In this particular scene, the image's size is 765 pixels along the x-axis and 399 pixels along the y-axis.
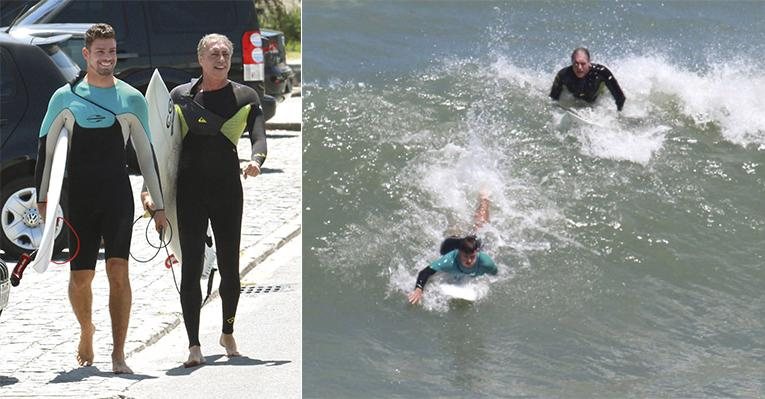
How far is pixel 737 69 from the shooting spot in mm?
15812

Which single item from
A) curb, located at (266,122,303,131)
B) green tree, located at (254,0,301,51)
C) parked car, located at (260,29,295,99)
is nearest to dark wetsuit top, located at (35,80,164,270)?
parked car, located at (260,29,295,99)

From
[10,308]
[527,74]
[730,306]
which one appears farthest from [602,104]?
[10,308]

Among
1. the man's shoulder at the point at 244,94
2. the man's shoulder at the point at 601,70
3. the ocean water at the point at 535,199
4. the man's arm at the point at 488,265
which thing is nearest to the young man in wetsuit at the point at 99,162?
the man's shoulder at the point at 244,94

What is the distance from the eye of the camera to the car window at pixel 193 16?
14.0 meters

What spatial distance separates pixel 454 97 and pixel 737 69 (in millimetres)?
3743

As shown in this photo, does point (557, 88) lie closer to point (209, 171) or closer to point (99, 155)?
point (209, 171)

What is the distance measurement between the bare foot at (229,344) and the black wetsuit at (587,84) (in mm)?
7258

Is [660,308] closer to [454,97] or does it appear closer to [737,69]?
[454,97]

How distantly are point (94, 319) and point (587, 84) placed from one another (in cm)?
684

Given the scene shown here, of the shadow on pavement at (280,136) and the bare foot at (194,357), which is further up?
the bare foot at (194,357)

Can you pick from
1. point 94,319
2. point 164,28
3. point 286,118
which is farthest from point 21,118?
point 286,118

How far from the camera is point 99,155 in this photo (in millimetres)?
6266

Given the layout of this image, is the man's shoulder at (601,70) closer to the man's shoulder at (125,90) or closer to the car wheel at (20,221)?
the car wheel at (20,221)

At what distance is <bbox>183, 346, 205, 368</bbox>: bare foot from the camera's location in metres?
6.55
